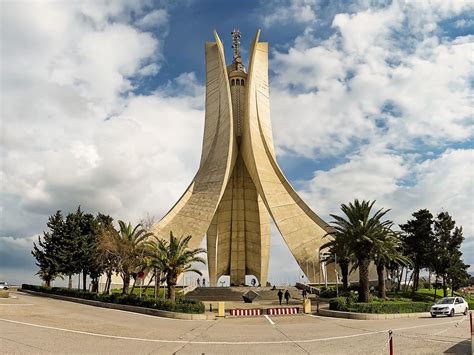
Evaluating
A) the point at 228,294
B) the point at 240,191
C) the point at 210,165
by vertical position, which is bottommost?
the point at 228,294

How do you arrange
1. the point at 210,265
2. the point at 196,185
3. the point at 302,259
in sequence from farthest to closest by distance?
1. the point at 210,265
2. the point at 196,185
3. the point at 302,259

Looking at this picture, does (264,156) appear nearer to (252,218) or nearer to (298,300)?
(252,218)

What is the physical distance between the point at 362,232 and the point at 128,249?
11443mm

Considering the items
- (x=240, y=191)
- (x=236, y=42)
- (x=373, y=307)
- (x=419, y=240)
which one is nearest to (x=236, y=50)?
(x=236, y=42)

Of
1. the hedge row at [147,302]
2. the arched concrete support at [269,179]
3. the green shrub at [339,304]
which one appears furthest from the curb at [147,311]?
the arched concrete support at [269,179]

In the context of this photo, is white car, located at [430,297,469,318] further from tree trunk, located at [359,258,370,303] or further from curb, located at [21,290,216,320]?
curb, located at [21,290,216,320]

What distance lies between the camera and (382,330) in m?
13.2

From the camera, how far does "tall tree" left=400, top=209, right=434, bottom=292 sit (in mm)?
32906

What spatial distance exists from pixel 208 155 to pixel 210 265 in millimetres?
9800

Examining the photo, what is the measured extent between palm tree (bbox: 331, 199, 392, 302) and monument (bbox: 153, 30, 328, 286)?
10895 mm

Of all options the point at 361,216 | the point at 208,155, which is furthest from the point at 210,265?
the point at 361,216

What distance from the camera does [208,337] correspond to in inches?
469

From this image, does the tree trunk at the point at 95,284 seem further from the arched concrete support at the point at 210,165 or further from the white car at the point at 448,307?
the white car at the point at 448,307

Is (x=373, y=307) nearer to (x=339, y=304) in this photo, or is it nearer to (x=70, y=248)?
(x=339, y=304)
